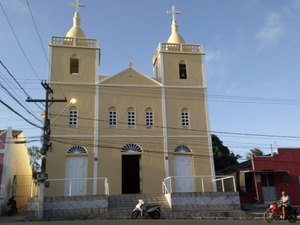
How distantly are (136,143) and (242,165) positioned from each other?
9379 mm

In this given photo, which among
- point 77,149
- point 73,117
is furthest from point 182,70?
point 77,149

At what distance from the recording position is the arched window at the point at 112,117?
26625mm

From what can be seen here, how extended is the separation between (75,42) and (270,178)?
53.1 feet

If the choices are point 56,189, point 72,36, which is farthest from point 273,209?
point 72,36

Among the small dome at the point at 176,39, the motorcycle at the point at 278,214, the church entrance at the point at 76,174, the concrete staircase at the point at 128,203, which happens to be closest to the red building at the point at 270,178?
the concrete staircase at the point at 128,203

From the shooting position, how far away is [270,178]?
29297mm

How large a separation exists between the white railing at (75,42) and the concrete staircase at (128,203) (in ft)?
35.3

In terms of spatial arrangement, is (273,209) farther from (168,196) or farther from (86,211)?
(86,211)

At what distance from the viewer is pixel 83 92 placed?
26.9 m

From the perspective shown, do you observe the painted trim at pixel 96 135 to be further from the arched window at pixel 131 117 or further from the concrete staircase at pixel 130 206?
the concrete staircase at pixel 130 206

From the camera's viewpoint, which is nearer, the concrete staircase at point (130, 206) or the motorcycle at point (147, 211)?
the motorcycle at point (147, 211)

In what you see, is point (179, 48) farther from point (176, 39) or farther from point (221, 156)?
point (221, 156)

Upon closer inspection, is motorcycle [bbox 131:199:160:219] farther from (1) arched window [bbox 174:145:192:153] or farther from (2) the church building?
(1) arched window [bbox 174:145:192:153]

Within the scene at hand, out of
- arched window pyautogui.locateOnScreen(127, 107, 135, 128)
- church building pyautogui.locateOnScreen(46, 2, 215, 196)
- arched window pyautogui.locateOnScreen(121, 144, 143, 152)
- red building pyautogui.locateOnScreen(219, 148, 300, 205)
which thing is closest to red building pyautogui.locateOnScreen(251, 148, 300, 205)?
red building pyautogui.locateOnScreen(219, 148, 300, 205)
